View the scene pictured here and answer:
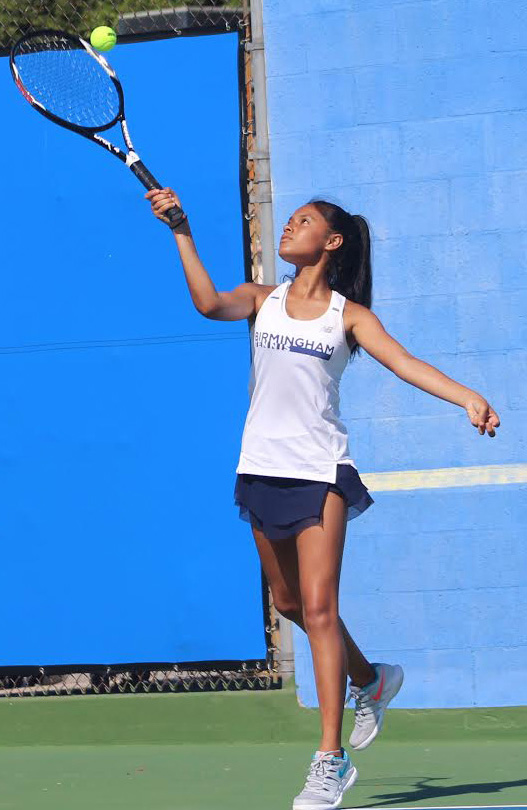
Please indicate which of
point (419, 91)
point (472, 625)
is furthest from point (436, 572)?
point (419, 91)

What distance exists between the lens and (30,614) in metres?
6.34

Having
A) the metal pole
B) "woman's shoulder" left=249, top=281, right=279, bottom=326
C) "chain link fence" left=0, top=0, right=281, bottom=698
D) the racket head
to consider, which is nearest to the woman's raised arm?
"woman's shoulder" left=249, top=281, right=279, bottom=326

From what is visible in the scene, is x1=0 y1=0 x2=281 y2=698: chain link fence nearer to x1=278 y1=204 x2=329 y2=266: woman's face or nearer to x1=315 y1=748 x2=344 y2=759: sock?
x1=278 y1=204 x2=329 y2=266: woman's face

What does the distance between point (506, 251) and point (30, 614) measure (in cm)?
287

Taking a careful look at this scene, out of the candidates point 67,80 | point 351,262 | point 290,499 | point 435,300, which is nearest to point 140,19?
point 67,80

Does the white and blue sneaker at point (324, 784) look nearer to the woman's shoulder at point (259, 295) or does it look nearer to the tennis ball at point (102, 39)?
the woman's shoulder at point (259, 295)

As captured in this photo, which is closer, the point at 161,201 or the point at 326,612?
the point at 161,201

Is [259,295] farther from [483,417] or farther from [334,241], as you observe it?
[483,417]

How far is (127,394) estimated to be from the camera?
20.5ft

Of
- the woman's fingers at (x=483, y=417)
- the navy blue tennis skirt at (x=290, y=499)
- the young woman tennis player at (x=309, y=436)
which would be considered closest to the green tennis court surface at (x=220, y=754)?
the young woman tennis player at (x=309, y=436)

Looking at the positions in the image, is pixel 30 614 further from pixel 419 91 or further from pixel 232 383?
pixel 419 91

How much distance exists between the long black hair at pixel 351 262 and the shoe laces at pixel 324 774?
1431 mm

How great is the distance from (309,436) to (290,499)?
220mm

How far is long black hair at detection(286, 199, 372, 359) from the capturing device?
471 cm
